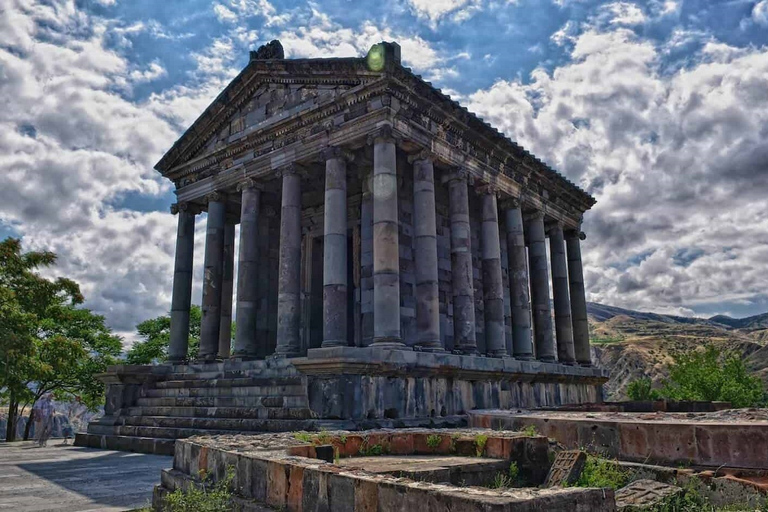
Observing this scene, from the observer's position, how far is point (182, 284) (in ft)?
69.4

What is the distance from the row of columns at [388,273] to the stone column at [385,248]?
27 millimetres

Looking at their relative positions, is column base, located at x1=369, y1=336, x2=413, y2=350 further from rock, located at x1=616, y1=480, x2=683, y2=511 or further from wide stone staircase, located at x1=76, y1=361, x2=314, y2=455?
rock, located at x1=616, y1=480, x2=683, y2=511

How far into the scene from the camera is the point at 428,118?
17547mm

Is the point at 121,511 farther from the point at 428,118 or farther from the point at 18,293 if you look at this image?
the point at 18,293

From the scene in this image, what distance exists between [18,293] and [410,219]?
12920mm

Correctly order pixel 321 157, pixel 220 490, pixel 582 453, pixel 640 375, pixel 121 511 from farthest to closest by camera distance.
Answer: pixel 640 375 → pixel 321 157 → pixel 121 511 → pixel 582 453 → pixel 220 490

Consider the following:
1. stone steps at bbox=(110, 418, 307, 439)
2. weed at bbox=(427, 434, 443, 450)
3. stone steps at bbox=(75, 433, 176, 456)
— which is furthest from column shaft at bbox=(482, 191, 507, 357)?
weed at bbox=(427, 434, 443, 450)

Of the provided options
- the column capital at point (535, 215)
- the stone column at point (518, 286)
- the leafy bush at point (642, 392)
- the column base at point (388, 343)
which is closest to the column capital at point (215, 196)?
the column base at point (388, 343)

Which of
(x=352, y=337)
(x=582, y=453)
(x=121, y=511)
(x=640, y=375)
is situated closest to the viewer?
(x=582, y=453)

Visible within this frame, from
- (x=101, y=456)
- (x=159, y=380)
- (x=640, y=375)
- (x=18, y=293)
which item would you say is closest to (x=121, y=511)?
(x=101, y=456)

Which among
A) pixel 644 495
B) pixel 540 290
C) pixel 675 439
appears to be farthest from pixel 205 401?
pixel 540 290

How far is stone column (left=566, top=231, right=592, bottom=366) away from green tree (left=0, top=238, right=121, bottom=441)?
20.0m

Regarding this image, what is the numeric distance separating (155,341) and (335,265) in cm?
2438

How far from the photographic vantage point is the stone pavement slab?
289 inches
